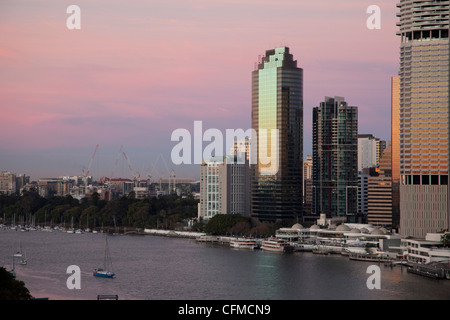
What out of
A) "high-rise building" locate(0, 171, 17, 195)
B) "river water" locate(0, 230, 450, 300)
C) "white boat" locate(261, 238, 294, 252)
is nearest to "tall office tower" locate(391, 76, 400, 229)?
"white boat" locate(261, 238, 294, 252)

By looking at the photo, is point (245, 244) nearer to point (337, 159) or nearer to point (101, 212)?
point (337, 159)

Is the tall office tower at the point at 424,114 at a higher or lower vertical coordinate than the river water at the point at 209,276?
higher

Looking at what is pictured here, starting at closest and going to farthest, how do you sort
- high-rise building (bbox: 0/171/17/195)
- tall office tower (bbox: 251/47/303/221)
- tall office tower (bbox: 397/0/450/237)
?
1. tall office tower (bbox: 397/0/450/237)
2. tall office tower (bbox: 251/47/303/221)
3. high-rise building (bbox: 0/171/17/195)

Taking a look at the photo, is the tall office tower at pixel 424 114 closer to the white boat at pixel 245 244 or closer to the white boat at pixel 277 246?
the white boat at pixel 277 246

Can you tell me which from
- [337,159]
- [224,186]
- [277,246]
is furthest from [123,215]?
[277,246]

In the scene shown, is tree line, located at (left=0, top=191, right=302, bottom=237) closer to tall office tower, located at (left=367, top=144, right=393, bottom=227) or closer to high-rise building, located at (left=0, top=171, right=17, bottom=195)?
tall office tower, located at (left=367, top=144, right=393, bottom=227)

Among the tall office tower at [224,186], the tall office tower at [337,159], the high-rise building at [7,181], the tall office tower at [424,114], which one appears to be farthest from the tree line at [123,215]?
the high-rise building at [7,181]
